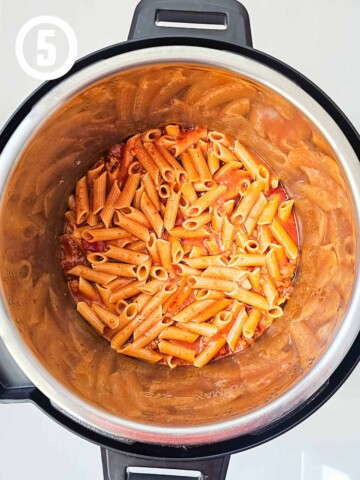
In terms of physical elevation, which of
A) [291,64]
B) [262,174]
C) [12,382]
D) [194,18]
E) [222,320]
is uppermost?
[291,64]

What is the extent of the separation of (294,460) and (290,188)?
49 centimetres

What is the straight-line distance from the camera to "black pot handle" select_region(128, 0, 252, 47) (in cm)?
87

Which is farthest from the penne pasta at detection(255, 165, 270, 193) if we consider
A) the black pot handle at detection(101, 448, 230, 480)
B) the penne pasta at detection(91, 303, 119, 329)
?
the black pot handle at detection(101, 448, 230, 480)

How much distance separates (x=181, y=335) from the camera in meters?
1.06

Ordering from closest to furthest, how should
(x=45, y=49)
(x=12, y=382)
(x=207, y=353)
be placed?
(x=12, y=382) < (x=207, y=353) < (x=45, y=49)

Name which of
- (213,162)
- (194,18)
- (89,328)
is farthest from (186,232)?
(194,18)

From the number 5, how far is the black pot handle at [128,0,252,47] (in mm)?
339

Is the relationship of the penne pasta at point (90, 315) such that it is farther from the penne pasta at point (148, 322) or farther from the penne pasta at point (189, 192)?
the penne pasta at point (189, 192)

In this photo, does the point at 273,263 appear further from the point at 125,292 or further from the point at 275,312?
the point at 125,292

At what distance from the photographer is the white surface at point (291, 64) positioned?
116cm

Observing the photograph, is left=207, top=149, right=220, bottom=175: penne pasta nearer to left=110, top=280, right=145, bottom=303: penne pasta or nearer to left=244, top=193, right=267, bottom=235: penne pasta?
left=244, top=193, right=267, bottom=235: penne pasta

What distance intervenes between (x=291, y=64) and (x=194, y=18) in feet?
1.14

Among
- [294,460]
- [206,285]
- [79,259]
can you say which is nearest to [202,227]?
[206,285]

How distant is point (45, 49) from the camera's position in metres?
1.18
